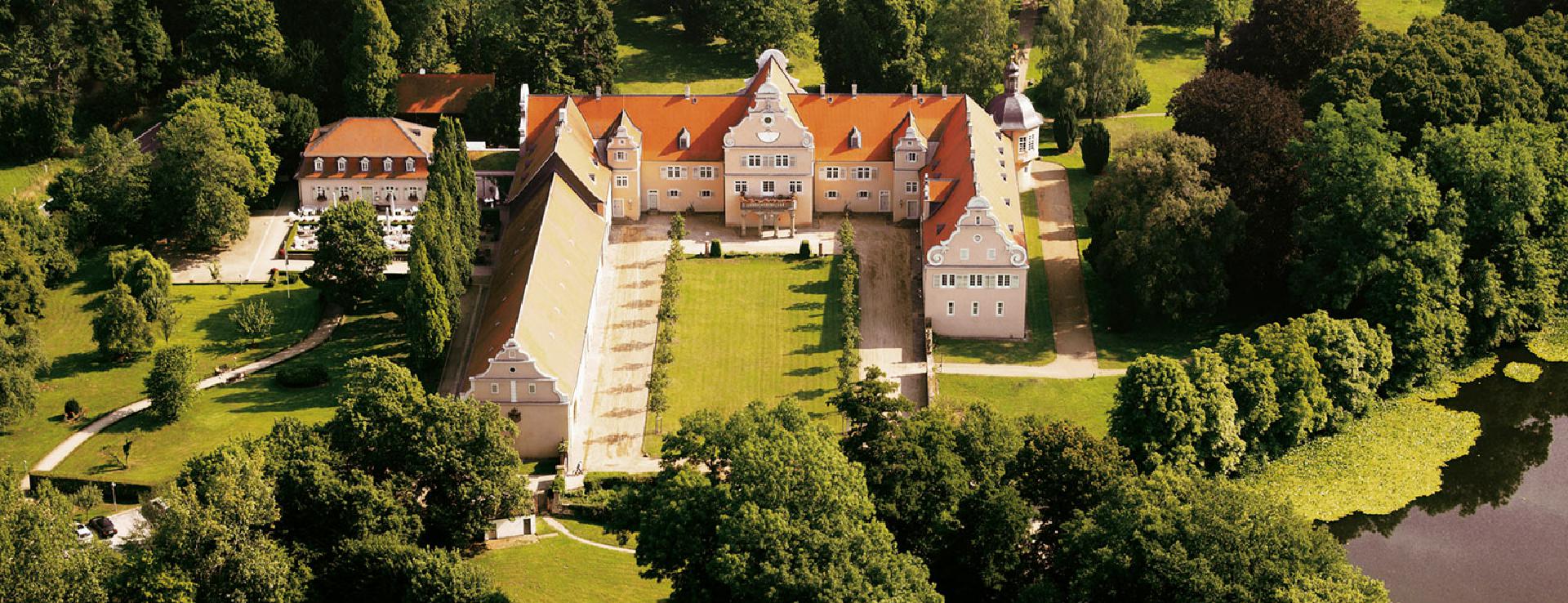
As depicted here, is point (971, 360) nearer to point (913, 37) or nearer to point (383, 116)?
point (913, 37)

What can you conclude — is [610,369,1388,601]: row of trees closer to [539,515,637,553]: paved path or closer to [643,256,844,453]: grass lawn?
[539,515,637,553]: paved path

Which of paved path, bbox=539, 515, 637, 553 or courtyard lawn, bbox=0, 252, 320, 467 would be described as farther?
courtyard lawn, bbox=0, 252, 320, 467

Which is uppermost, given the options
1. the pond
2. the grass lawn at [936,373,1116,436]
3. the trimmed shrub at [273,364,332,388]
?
the trimmed shrub at [273,364,332,388]

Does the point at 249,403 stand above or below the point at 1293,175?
below

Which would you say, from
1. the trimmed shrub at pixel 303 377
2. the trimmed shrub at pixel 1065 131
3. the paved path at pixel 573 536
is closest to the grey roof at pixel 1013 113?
the trimmed shrub at pixel 1065 131

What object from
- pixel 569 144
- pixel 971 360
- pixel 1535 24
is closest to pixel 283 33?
pixel 569 144

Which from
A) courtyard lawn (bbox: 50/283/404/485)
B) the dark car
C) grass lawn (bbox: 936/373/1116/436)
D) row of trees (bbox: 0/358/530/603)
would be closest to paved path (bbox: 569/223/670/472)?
row of trees (bbox: 0/358/530/603)

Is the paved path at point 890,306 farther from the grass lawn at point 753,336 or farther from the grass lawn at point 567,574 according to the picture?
the grass lawn at point 567,574
